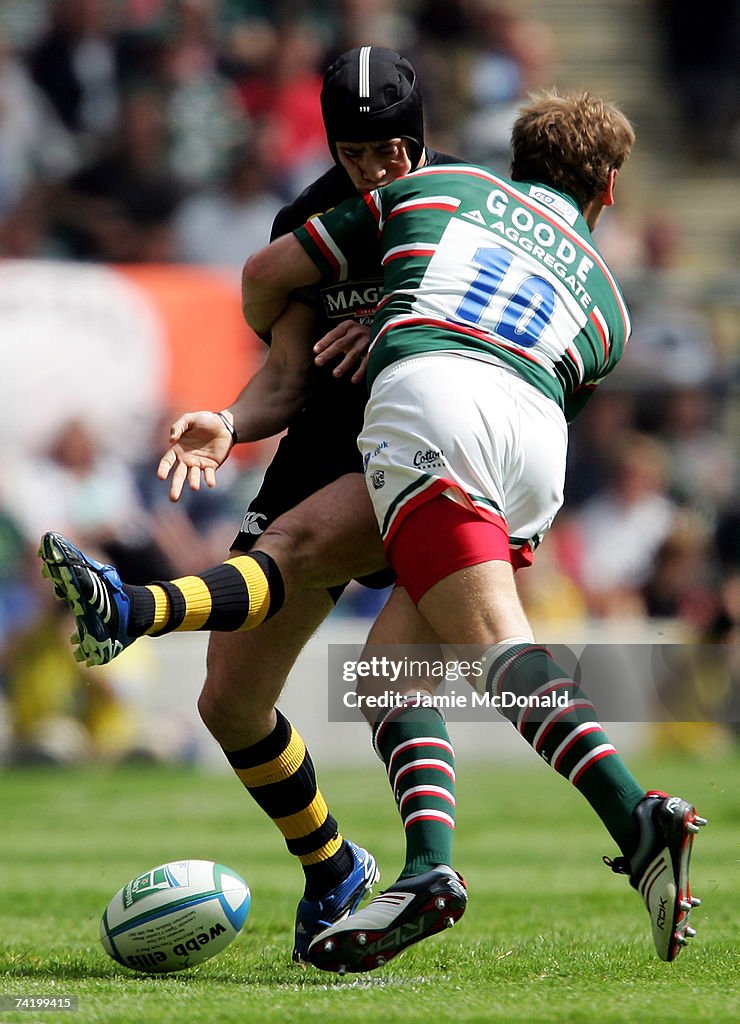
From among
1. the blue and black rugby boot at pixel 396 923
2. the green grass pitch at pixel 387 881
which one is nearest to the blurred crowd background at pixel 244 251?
the green grass pitch at pixel 387 881

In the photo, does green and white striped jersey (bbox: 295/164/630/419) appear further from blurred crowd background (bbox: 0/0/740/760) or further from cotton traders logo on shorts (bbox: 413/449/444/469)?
blurred crowd background (bbox: 0/0/740/760)

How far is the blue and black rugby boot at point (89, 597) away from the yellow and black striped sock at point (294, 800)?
106 cm

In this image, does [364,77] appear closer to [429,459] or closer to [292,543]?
[429,459]

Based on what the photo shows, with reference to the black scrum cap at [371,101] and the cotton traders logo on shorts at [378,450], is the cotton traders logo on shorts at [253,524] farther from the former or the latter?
the black scrum cap at [371,101]

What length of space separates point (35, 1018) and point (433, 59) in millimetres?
13320

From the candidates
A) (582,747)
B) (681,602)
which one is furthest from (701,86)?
(582,747)

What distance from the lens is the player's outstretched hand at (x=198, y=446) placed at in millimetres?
4812

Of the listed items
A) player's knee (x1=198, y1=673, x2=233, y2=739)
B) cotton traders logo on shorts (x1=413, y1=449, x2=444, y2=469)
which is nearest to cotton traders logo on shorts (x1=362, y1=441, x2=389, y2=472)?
cotton traders logo on shorts (x1=413, y1=449, x2=444, y2=469)

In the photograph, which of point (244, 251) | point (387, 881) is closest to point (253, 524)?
point (387, 881)

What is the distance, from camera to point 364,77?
4.76 metres

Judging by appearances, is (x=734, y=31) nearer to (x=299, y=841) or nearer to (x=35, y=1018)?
(x=299, y=841)

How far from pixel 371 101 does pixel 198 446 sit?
115cm

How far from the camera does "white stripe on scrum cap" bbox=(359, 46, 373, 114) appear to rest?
470 cm

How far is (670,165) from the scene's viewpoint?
18.1 m
